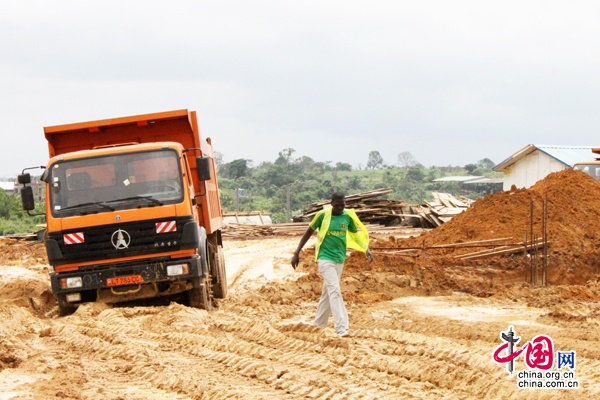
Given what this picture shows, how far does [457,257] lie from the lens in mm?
14125

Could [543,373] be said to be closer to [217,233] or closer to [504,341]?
[504,341]

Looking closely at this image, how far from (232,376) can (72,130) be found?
6143 mm

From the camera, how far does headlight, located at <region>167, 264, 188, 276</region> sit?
9.34 meters

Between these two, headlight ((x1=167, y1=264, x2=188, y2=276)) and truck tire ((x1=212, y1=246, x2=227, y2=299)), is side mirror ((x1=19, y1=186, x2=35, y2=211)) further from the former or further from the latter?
truck tire ((x1=212, y1=246, x2=227, y2=299))

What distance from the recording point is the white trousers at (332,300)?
306 inches

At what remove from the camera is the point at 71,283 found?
9297 mm

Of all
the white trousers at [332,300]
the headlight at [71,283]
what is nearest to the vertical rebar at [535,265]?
the white trousers at [332,300]

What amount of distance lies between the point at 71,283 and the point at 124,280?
0.76 metres

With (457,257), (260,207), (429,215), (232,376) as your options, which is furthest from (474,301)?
(260,207)

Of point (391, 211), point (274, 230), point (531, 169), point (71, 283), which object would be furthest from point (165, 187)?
point (531, 169)

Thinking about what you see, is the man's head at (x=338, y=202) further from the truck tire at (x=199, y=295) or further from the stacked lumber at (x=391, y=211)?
the stacked lumber at (x=391, y=211)

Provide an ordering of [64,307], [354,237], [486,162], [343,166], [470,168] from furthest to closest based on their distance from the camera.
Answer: [486,162], [343,166], [470,168], [64,307], [354,237]

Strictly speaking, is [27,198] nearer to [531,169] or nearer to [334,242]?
[334,242]

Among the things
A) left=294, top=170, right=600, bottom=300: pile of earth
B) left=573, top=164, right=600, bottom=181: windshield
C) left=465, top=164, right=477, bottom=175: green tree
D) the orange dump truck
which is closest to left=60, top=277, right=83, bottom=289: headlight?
the orange dump truck
